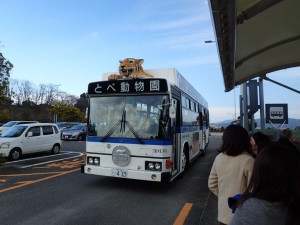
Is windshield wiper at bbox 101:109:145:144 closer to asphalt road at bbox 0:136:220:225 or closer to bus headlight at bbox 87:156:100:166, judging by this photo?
bus headlight at bbox 87:156:100:166

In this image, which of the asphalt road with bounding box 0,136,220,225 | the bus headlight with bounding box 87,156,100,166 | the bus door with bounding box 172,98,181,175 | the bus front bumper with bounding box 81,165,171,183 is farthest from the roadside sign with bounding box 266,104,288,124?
the bus headlight with bounding box 87,156,100,166

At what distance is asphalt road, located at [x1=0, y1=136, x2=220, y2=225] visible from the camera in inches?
226

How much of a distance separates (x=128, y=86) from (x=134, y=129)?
46.0 inches

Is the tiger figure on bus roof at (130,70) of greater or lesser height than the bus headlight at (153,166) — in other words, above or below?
above

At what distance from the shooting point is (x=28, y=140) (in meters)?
14.3

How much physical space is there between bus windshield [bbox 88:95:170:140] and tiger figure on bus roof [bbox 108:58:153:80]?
0.68 meters

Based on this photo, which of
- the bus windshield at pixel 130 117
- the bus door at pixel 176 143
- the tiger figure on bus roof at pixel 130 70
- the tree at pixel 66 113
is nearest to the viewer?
the bus windshield at pixel 130 117

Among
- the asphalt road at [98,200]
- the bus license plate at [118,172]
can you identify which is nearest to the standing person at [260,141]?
the asphalt road at [98,200]

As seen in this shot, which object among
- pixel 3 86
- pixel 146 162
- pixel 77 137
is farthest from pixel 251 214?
pixel 77 137

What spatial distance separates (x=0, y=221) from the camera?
5539 millimetres

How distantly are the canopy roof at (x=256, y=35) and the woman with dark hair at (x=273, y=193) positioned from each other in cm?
214

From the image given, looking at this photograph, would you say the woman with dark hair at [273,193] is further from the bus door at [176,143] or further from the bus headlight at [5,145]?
the bus headlight at [5,145]

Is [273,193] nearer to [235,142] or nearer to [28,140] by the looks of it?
[235,142]

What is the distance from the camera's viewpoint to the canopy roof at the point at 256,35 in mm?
3947
